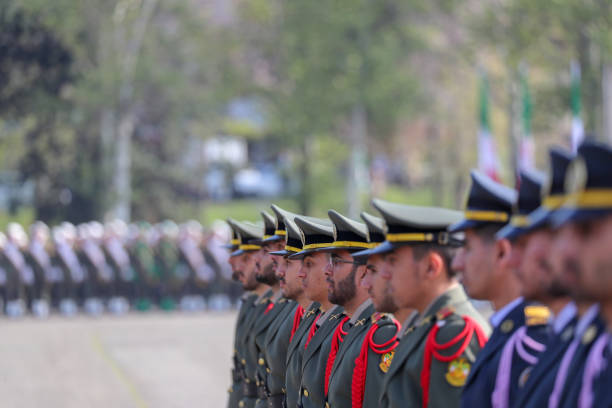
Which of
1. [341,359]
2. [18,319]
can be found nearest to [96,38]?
[18,319]

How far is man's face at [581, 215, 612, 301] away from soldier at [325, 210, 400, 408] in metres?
1.82

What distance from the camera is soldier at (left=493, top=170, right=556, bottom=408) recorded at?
110 inches

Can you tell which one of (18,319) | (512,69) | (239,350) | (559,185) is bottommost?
(18,319)

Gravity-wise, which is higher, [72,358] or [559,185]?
[559,185]

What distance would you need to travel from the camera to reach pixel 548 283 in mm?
2658

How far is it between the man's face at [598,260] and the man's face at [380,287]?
1543 millimetres

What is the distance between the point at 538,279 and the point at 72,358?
13026 mm

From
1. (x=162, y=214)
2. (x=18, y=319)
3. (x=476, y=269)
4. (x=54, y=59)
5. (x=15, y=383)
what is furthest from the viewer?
(x=162, y=214)

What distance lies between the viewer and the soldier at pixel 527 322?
9.18 feet

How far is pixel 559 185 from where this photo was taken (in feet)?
8.18

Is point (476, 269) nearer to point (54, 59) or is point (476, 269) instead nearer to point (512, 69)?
point (512, 69)

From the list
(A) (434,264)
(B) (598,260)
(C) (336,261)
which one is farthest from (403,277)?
(B) (598,260)

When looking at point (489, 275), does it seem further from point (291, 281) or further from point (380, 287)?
point (291, 281)

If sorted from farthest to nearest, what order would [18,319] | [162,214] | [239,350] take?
[162,214] < [18,319] < [239,350]
